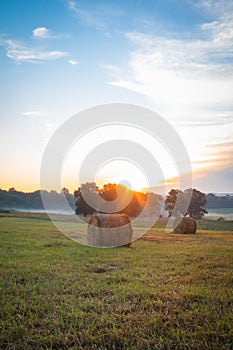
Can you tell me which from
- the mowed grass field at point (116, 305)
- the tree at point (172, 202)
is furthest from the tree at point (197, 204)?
the mowed grass field at point (116, 305)

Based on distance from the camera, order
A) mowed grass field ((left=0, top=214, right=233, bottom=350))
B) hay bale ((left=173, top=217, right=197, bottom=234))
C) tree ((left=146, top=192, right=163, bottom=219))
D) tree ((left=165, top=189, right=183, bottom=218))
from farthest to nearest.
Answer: tree ((left=146, top=192, right=163, bottom=219)) → tree ((left=165, top=189, right=183, bottom=218)) → hay bale ((left=173, top=217, right=197, bottom=234)) → mowed grass field ((left=0, top=214, right=233, bottom=350))

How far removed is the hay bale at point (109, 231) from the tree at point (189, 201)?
196 feet

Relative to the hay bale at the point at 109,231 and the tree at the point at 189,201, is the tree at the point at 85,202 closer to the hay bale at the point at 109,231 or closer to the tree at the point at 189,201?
the tree at the point at 189,201

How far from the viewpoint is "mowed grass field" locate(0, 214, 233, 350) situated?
4094 mm

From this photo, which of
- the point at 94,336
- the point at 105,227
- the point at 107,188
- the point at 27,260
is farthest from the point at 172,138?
the point at 107,188

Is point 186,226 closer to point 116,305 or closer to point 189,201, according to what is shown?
point 116,305

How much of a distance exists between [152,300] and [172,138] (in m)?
19.6

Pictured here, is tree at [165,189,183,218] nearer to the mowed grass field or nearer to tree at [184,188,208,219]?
tree at [184,188,208,219]

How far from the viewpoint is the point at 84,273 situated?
26.0 feet

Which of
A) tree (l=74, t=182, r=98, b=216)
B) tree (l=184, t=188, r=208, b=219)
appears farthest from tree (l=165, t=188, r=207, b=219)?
tree (l=74, t=182, r=98, b=216)

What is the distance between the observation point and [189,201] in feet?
247

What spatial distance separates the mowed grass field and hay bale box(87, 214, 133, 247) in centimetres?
548

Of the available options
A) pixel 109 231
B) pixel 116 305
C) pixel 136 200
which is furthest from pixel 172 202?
pixel 116 305

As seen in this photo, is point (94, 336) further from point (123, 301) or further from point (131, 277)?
point (131, 277)
